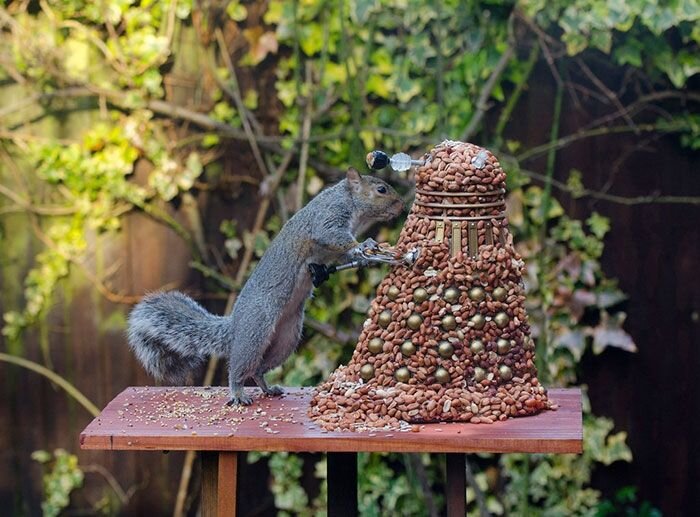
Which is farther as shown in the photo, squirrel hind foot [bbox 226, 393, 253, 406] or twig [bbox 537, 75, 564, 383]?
twig [bbox 537, 75, 564, 383]

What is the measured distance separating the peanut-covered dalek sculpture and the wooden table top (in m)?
0.08

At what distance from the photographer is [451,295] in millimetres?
2553

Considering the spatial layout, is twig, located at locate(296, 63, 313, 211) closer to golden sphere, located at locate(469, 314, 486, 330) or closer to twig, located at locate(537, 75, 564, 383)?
twig, located at locate(537, 75, 564, 383)

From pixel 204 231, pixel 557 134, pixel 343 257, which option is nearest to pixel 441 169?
pixel 343 257

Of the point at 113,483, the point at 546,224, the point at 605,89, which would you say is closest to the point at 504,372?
the point at 546,224

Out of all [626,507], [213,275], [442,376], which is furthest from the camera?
[213,275]

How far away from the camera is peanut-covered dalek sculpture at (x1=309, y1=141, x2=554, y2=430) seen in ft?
8.34

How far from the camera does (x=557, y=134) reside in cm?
388

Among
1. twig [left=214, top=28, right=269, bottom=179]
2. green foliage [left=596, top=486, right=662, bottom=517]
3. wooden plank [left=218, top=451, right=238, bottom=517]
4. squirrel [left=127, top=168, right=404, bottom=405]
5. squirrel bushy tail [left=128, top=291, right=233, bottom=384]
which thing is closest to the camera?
wooden plank [left=218, top=451, right=238, bottom=517]

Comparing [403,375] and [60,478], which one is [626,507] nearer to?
[403,375]

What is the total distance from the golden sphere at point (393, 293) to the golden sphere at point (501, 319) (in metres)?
0.21

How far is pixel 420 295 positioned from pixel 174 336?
2.00ft

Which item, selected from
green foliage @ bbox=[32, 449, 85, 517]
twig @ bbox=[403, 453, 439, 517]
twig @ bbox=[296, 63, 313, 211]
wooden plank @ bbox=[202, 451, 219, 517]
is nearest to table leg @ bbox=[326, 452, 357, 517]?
wooden plank @ bbox=[202, 451, 219, 517]

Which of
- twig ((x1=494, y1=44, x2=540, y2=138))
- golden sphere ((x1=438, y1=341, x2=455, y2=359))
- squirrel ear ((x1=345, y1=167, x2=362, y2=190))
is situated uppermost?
twig ((x1=494, y1=44, x2=540, y2=138))
